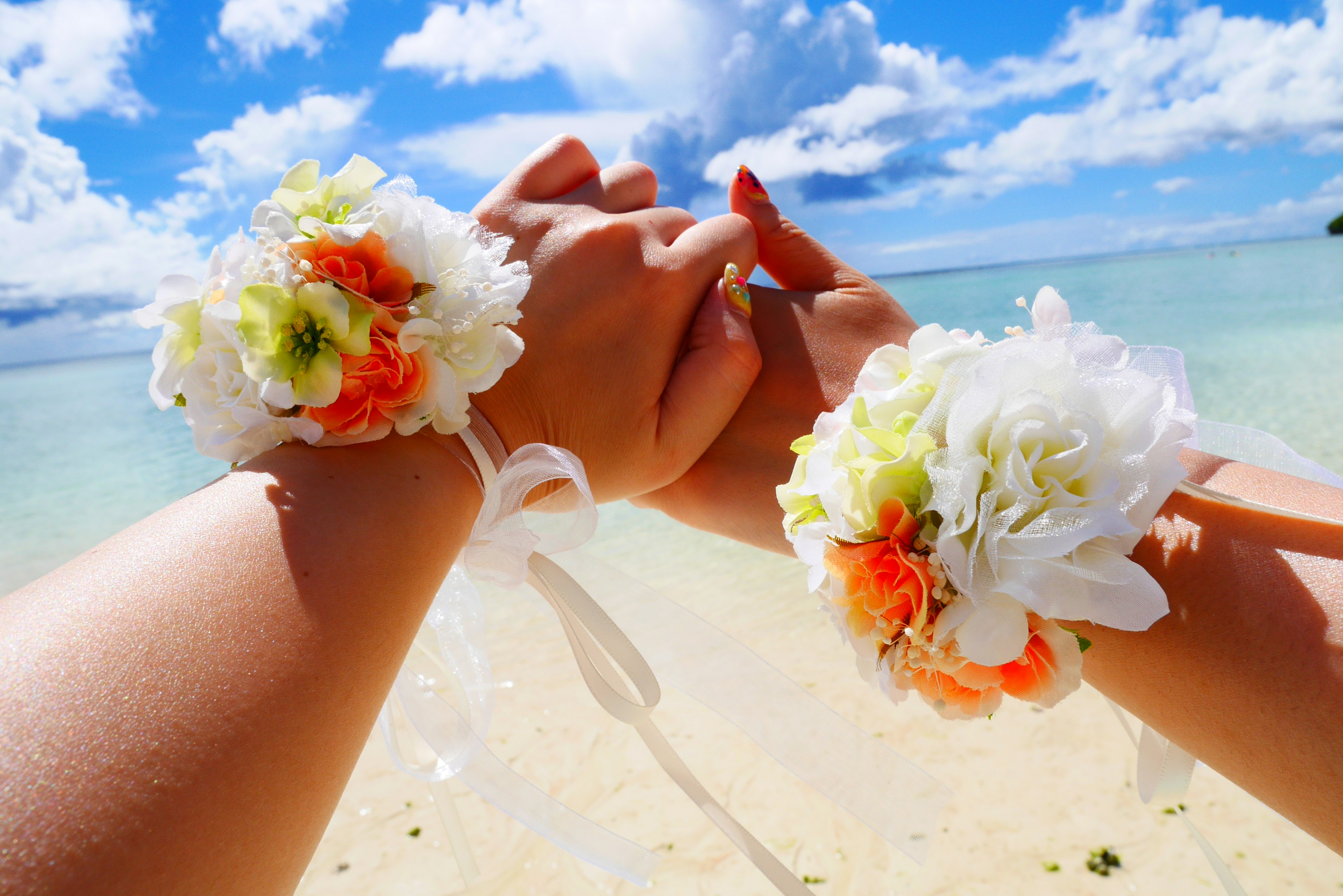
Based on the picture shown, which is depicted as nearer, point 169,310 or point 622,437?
point 169,310

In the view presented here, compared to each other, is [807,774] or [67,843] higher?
[67,843]

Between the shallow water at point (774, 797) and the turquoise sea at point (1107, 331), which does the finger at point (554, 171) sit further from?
the turquoise sea at point (1107, 331)

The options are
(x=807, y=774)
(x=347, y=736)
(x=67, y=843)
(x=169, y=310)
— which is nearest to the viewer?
(x=67, y=843)

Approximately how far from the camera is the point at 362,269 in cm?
106

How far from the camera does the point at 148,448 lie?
10.5 meters

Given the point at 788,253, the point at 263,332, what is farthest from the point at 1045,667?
the point at 788,253

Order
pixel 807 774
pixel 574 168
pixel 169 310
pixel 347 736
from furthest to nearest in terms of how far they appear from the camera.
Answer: pixel 574 168 < pixel 807 774 < pixel 169 310 < pixel 347 736

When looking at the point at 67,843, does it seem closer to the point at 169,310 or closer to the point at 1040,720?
the point at 169,310

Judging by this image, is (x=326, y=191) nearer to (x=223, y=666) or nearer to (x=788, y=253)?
(x=223, y=666)

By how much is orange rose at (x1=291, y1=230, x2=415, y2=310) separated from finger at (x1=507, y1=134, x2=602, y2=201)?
2.02ft

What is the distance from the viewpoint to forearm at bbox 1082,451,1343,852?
2.59ft

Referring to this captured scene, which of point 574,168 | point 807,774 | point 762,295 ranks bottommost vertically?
point 807,774

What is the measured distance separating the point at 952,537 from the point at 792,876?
74 centimetres

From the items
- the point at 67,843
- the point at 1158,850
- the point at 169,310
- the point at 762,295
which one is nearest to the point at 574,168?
the point at 762,295
